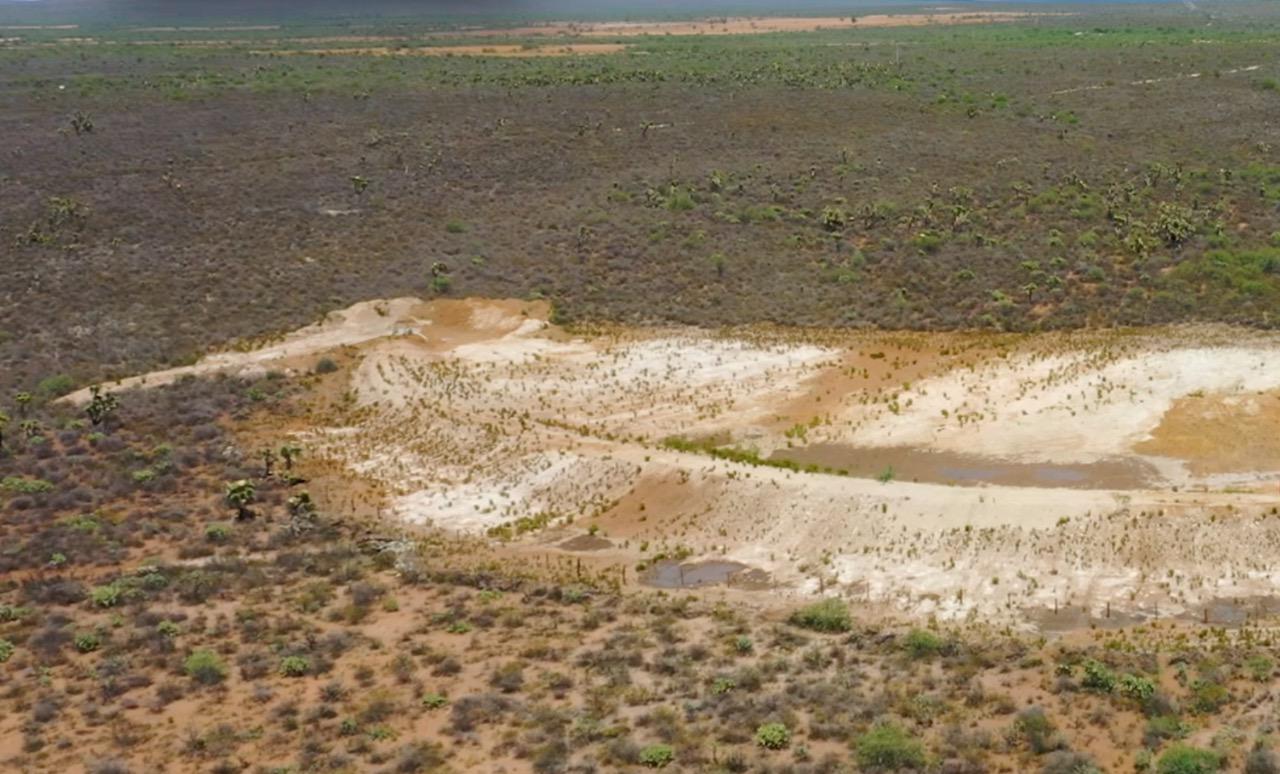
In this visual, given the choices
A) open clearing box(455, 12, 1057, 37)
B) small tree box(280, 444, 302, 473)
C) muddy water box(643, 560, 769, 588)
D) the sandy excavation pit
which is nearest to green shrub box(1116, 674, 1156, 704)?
the sandy excavation pit

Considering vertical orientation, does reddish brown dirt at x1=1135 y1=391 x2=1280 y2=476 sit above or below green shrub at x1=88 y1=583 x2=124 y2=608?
above

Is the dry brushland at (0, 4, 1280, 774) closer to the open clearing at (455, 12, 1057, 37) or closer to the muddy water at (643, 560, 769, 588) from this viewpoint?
the muddy water at (643, 560, 769, 588)

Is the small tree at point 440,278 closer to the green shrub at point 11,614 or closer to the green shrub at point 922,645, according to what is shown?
the green shrub at point 11,614

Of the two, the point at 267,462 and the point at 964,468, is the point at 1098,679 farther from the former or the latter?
the point at 267,462

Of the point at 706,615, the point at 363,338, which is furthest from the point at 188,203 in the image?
the point at 706,615

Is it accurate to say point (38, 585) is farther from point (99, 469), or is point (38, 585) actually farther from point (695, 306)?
point (695, 306)

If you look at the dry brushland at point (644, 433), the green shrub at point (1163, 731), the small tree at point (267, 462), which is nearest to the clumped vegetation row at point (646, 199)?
the dry brushland at point (644, 433)
